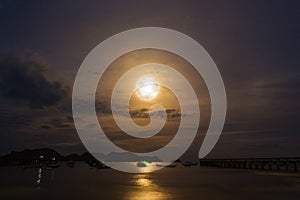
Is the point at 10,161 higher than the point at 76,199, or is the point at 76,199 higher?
the point at 10,161

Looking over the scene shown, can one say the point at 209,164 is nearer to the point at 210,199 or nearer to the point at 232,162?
the point at 232,162

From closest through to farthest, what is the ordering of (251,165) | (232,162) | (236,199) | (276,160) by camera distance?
(236,199) < (276,160) < (251,165) < (232,162)

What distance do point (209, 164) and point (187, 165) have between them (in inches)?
1463

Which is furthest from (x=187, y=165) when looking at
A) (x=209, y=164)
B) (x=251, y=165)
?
(x=251, y=165)

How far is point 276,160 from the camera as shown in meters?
78.3

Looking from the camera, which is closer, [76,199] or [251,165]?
[76,199]

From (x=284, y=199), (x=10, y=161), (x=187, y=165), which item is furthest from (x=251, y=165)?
(x=10, y=161)

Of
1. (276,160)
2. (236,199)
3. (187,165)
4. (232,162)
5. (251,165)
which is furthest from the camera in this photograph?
(187,165)

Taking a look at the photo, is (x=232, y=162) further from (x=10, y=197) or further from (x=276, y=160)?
(x=10, y=197)

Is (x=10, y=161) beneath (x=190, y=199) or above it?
above

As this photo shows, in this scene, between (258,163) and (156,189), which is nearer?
(156,189)

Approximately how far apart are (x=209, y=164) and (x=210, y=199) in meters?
118

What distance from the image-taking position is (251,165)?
93688 mm

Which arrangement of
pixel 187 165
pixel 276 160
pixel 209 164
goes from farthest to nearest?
pixel 187 165
pixel 209 164
pixel 276 160
